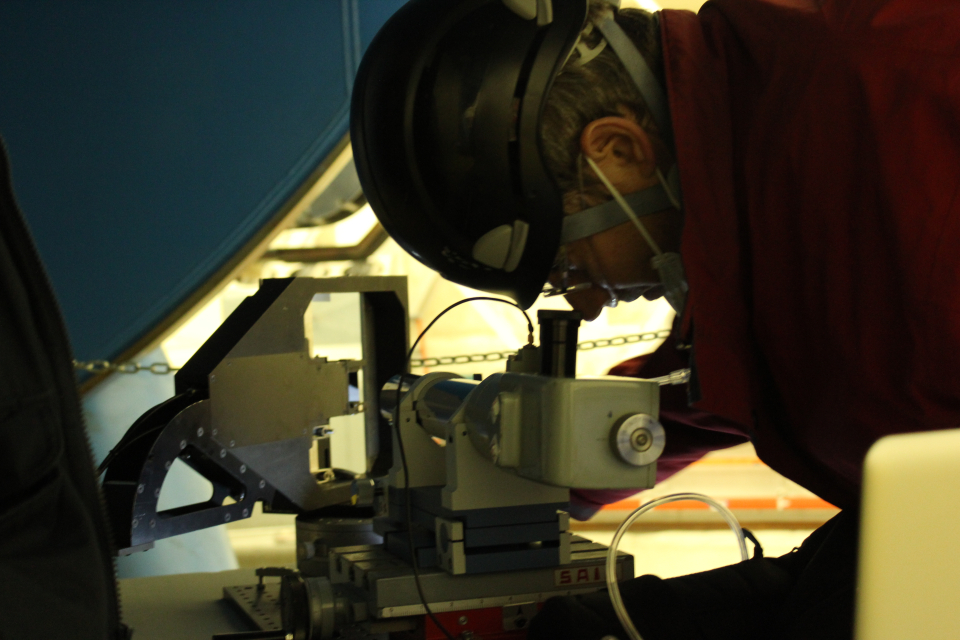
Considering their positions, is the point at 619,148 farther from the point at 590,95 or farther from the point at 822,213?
the point at 822,213

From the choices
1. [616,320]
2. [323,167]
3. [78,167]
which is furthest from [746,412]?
[616,320]

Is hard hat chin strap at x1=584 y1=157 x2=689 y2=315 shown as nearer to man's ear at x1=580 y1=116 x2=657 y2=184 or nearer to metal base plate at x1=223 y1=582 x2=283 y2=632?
man's ear at x1=580 y1=116 x2=657 y2=184

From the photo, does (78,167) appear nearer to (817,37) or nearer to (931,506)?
(817,37)

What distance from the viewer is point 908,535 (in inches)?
17.4

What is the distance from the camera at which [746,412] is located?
1.03 meters

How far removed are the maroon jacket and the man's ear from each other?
71mm

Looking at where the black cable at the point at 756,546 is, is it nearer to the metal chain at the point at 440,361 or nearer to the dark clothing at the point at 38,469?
the dark clothing at the point at 38,469

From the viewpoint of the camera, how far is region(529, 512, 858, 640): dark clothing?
0.88 metres

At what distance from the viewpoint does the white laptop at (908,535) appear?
1.44ft

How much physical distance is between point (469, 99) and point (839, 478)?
2.11ft

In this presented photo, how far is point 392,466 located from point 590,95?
585 millimetres

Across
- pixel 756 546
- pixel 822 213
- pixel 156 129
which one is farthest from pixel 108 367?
pixel 822 213

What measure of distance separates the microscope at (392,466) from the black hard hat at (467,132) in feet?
0.48

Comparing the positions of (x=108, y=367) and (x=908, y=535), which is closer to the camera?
(x=908, y=535)
